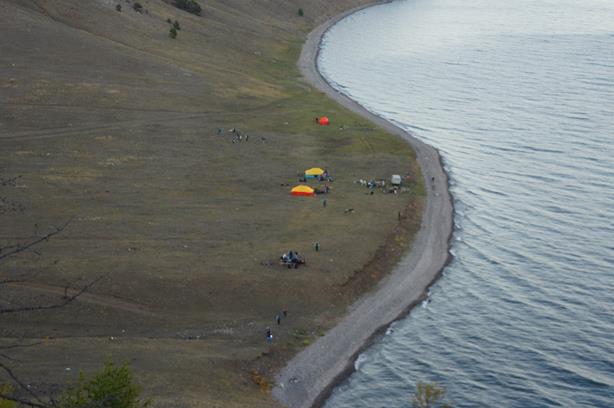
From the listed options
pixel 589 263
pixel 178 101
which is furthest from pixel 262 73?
pixel 589 263

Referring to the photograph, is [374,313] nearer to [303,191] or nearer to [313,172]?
[303,191]

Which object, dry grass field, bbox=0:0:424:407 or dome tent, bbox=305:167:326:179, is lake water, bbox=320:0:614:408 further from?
dome tent, bbox=305:167:326:179

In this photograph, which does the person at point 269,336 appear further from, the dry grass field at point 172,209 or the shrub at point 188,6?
the shrub at point 188,6

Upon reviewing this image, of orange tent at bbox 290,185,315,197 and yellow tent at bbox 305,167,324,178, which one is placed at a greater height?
yellow tent at bbox 305,167,324,178

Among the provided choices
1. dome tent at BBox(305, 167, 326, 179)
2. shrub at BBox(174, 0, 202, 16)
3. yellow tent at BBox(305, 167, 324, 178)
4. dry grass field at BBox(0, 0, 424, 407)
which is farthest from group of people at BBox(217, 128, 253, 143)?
shrub at BBox(174, 0, 202, 16)

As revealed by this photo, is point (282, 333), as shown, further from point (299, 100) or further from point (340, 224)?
point (299, 100)

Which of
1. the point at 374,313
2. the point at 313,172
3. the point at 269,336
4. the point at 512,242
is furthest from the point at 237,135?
the point at 269,336

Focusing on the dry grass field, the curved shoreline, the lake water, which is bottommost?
the dry grass field
